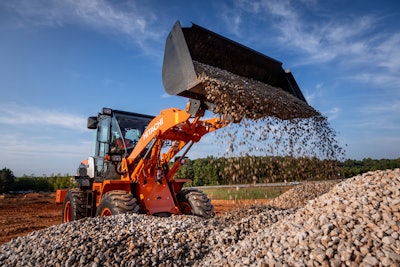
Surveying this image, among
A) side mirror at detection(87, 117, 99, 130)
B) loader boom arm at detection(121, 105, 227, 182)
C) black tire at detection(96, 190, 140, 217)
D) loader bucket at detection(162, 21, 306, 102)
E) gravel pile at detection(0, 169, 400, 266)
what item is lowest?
gravel pile at detection(0, 169, 400, 266)

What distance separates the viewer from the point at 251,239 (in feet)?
12.0

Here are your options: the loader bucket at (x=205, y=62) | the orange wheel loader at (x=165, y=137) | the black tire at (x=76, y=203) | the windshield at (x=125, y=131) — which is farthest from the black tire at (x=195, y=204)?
the loader bucket at (x=205, y=62)

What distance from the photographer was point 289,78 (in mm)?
6203

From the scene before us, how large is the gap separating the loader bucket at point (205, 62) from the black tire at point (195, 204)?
103 inches

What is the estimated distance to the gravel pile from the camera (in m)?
2.79

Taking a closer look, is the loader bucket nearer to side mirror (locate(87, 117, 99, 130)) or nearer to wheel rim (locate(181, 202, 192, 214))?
wheel rim (locate(181, 202, 192, 214))

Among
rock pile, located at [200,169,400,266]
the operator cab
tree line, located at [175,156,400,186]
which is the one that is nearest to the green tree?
the operator cab

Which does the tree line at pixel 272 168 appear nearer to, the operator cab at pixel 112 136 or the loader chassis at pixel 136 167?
the loader chassis at pixel 136 167

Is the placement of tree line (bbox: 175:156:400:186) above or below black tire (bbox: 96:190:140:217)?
above

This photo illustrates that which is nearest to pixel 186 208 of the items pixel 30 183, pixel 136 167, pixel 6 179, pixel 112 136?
pixel 136 167

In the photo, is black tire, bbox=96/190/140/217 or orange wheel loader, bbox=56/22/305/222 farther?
black tire, bbox=96/190/140/217

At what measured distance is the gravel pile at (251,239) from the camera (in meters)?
2.79

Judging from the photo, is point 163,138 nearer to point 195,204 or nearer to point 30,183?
point 195,204

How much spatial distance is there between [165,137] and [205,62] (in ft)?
5.45
